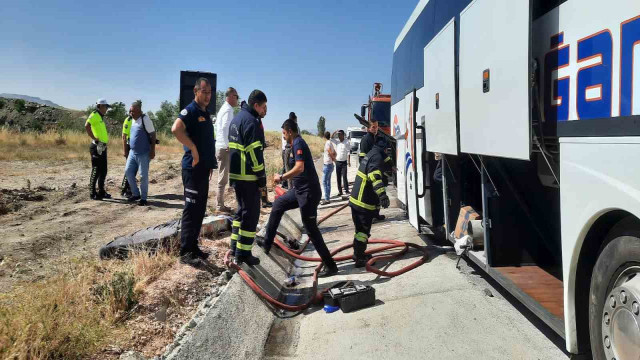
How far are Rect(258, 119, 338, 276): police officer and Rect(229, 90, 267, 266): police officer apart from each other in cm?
50

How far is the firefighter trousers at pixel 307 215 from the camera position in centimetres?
517

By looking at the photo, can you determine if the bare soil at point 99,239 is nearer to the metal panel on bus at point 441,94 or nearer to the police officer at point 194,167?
the police officer at point 194,167

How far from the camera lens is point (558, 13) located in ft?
8.48

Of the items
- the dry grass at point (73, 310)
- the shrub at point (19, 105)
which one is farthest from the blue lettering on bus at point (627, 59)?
the shrub at point (19, 105)

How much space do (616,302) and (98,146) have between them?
870 centimetres

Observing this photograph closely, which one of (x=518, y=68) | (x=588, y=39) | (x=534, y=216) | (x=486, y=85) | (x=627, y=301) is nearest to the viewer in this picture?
(x=627, y=301)

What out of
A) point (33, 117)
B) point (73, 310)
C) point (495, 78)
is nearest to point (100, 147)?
point (73, 310)

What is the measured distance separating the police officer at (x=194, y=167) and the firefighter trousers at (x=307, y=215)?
1.06 metres

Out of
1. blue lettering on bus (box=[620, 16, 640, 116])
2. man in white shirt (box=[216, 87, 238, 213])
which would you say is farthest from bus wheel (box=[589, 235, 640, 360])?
man in white shirt (box=[216, 87, 238, 213])

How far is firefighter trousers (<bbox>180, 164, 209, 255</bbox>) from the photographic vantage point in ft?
15.1

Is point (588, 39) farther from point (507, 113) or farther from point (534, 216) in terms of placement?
point (534, 216)

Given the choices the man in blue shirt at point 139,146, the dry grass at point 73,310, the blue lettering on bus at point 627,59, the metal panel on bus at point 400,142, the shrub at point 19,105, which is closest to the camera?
the blue lettering on bus at point 627,59

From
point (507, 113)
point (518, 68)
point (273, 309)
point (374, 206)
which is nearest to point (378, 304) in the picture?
point (273, 309)

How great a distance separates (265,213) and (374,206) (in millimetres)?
3589
